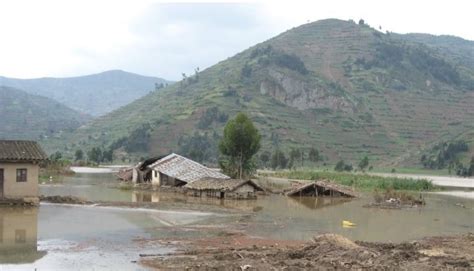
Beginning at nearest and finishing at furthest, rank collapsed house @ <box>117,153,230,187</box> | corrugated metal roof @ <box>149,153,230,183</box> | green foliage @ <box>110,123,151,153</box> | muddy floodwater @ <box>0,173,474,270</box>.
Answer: muddy floodwater @ <box>0,173,474,270</box> < corrugated metal roof @ <box>149,153,230,183</box> < collapsed house @ <box>117,153,230,187</box> < green foliage @ <box>110,123,151,153</box>

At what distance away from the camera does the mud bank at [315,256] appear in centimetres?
2294

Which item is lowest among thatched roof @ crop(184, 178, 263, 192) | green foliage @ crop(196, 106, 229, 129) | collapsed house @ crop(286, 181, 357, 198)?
collapsed house @ crop(286, 181, 357, 198)

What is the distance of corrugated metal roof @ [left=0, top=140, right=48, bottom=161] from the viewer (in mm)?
39500

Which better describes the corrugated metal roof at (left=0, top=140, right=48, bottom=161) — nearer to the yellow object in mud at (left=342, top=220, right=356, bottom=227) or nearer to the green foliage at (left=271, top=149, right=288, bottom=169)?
the yellow object in mud at (left=342, top=220, right=356, bottom=227)

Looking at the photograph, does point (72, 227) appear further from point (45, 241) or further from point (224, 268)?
point (224, 268)

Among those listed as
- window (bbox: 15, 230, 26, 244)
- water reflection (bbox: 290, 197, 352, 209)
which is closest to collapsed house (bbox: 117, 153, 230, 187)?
water reflection (bbox: 290, 197, 352, 209)

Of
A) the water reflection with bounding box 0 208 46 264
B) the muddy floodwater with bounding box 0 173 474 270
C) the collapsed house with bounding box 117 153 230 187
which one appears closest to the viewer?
the water reflection with bounding box 0 208 46 264

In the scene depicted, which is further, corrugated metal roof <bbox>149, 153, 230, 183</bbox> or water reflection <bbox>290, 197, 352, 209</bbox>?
corrugated metal roof <bbox>149, 153, 230, 183</bbox>

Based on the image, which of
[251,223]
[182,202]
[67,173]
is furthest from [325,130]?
[251,223]

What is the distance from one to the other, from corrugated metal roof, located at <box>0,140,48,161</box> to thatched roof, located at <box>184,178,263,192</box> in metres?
20.2

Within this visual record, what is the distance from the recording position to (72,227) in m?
32.1

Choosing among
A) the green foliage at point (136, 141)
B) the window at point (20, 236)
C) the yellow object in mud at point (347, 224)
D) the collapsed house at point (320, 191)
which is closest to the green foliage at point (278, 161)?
the green foliage at point (136, 141)

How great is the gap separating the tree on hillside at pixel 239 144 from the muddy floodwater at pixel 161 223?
13091 mm

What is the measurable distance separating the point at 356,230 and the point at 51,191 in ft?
95.8
